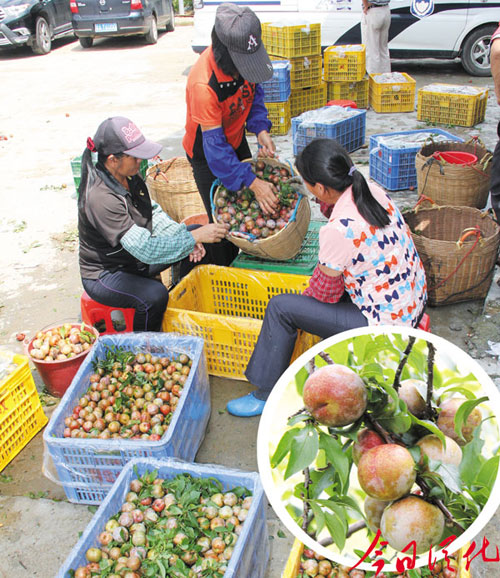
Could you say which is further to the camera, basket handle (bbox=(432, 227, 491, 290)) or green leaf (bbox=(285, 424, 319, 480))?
basket handle (bbox=(432, 227, 491, 290))

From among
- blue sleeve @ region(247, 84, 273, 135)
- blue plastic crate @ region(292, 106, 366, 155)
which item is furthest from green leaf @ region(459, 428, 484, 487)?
blue plastic crate @ region(292, 106, 366, 155)

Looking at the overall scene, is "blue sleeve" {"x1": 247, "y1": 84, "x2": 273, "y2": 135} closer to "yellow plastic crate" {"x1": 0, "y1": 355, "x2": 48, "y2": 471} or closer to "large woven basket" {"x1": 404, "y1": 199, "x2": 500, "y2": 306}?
"large woven basket" {"x1": 404, "y1": 199, "x2": 500, "y2": 306}

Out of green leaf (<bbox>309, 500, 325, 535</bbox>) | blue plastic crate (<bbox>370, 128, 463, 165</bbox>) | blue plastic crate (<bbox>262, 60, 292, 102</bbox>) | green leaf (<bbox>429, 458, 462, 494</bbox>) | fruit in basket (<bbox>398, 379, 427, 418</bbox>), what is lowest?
blue plastic crate (<bbox>370, 128, 463, 165</bbox>)

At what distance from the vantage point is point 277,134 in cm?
720

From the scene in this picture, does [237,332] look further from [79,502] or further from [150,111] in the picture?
[150,111]

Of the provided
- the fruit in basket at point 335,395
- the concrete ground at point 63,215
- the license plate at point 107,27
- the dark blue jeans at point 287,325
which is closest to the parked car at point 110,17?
the license plate at point 107,27

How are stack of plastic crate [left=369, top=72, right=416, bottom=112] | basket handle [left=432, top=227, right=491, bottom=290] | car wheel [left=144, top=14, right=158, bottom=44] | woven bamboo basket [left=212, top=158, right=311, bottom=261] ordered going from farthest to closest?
car wheel [left=144, top=14, right=158, bottom=44] < stack of plastic crate [left=369, top=72, right=416, bottom=112] < basket handle [left=432, top=227, right=491, bottom=290] < woven bamboo basket [left=212, top=158, right=311, bottom=261]

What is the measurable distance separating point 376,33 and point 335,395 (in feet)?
25.8

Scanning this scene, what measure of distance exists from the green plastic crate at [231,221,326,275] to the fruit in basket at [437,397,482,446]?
8.37ft

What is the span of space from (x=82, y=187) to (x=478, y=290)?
2.58 meters

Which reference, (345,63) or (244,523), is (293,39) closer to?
(345,63)

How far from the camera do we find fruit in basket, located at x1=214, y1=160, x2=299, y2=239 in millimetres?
3324

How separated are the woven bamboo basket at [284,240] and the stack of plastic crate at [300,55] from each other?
165 inches

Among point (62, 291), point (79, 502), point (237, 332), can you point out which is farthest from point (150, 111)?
point (79, 502)
